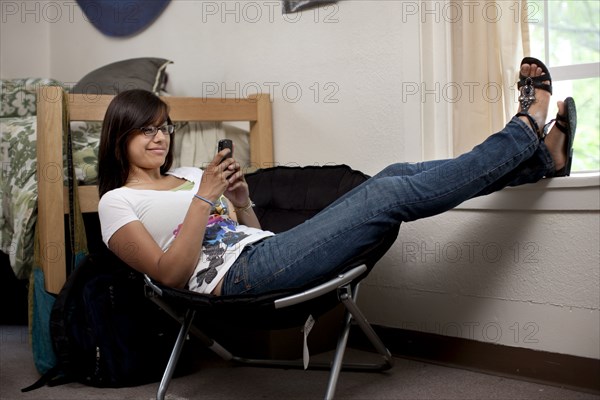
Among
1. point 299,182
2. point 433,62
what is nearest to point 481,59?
point 433,62

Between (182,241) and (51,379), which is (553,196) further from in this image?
(51,379)

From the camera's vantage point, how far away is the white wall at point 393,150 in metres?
2.04

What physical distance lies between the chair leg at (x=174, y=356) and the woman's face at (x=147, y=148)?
1.34 ft

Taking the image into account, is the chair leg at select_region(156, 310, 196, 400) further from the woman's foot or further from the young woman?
the woman's foot

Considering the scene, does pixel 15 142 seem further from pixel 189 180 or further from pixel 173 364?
pixel 173 364

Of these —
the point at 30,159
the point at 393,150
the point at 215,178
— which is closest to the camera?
the point at 215,178

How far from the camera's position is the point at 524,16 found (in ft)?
7.29

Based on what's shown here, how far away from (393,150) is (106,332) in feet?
3.41

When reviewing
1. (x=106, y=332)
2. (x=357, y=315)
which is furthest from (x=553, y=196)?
(x=106, y=332)

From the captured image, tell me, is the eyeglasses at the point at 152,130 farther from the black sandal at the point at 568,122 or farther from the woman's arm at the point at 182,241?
the black sandal at the point at 568,122

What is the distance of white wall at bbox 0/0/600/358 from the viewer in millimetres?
2039

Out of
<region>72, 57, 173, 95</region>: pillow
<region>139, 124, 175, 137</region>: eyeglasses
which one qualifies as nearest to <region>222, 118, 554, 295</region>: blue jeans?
<region>139, 124, 175, 137</region>: eyeglasses

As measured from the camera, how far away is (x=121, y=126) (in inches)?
77.5

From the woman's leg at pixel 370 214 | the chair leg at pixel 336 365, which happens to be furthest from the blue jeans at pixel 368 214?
the chair leg at pixel 336 365
